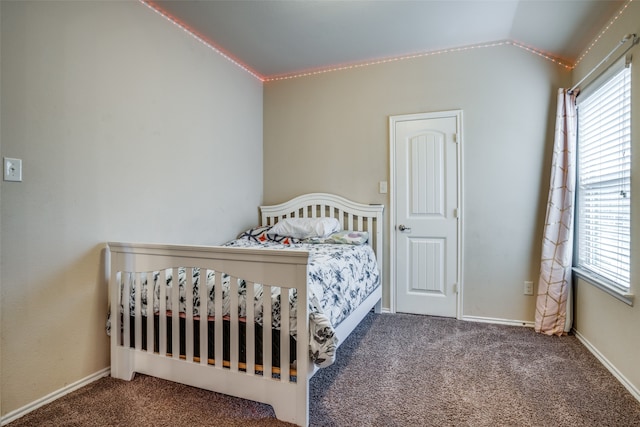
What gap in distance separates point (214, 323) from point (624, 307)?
224 centimetres

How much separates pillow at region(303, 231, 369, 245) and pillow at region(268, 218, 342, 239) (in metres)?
0.05

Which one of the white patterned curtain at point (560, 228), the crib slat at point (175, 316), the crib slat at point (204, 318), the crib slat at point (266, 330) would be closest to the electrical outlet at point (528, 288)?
the white patterned curtain at point (560, 228)

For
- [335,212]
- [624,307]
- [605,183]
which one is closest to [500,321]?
[624,307]

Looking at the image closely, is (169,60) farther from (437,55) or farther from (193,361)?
(437,55)

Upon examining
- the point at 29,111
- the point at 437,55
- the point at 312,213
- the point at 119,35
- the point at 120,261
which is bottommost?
the point at 120,261

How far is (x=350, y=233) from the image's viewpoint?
3031 millimetres

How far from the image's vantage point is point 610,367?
2033mm

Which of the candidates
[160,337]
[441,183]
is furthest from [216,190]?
[441,183]

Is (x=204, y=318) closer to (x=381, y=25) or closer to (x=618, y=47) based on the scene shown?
(x=381, y=25)

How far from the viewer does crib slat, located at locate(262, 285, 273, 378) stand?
1.57m

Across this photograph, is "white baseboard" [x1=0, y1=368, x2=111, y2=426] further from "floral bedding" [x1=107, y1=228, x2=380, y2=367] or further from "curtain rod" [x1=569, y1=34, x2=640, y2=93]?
"curtain rod" [x1=569, y1=34, x2=640, y2=93]

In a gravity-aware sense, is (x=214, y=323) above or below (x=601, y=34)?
below

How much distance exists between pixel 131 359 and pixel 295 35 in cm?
256

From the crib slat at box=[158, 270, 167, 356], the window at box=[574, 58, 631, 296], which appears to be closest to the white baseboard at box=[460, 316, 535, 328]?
the window at box=[574, 58, 631, 296]
